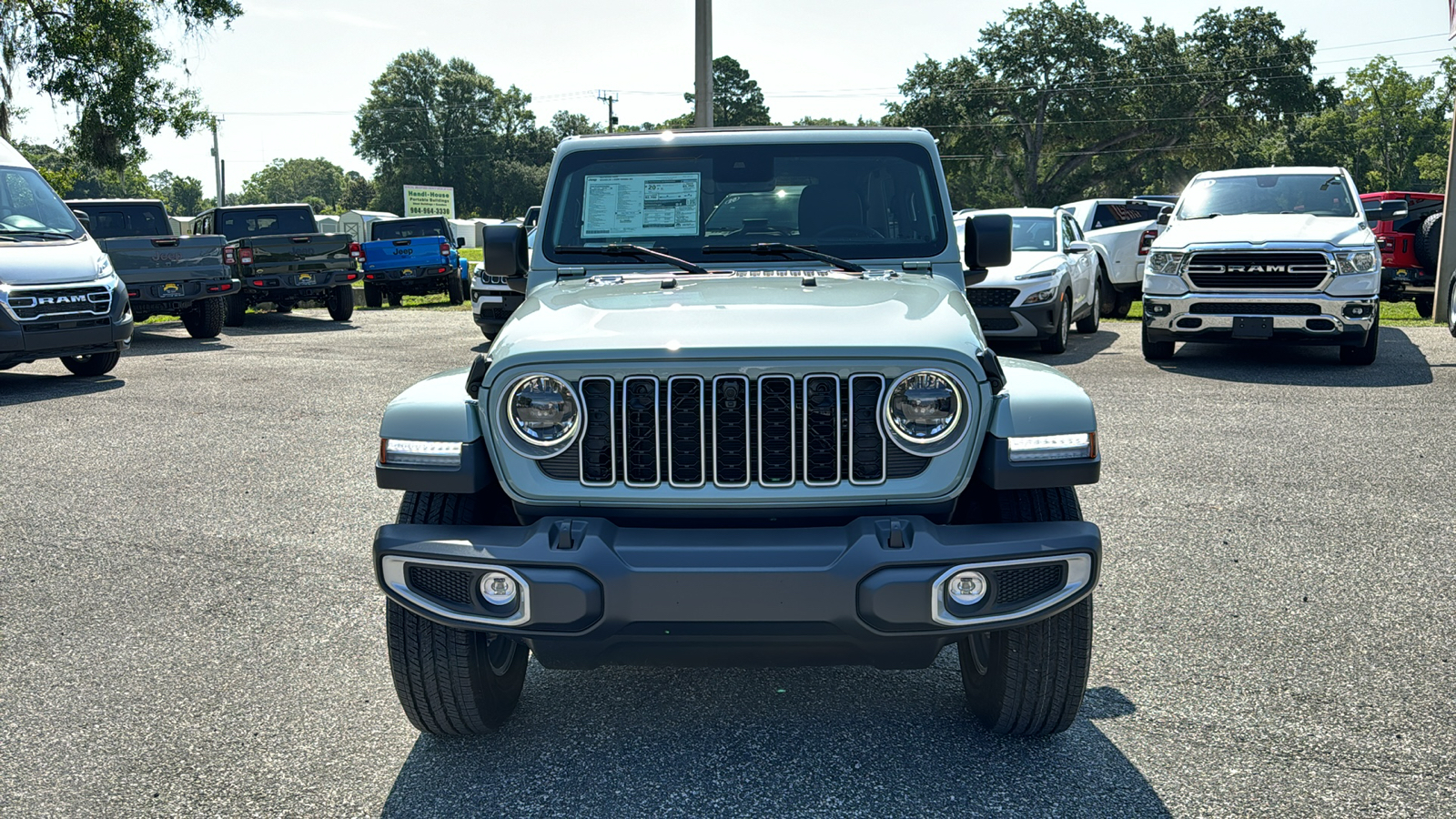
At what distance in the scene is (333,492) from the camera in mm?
7023

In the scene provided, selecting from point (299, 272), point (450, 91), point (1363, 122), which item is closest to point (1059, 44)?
point (1363, 122)

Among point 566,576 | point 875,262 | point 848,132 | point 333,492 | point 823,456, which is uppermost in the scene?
point 848,132

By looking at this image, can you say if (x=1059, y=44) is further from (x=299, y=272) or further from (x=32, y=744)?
(x=32, y=744)

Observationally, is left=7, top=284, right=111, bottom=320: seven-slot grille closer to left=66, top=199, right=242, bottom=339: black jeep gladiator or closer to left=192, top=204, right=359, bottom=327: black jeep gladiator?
left=66, top=199, right=242, bottom=339: black jeep gladiator

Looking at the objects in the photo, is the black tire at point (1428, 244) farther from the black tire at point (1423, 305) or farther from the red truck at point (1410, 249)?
the black tire at point (1423, 305)

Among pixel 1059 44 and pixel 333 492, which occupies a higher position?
pixel 1059 44

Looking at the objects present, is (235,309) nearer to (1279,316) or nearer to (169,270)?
(169,270)

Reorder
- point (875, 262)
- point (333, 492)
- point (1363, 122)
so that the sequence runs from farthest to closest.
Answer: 1. point (1363, 122)
2. point (333, 492)
3. point (875, 262)

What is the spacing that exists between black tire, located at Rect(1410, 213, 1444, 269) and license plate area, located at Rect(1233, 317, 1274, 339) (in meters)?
7.55

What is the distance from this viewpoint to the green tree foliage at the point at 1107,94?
198 feet

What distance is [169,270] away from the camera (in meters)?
16.5

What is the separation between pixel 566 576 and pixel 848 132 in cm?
241

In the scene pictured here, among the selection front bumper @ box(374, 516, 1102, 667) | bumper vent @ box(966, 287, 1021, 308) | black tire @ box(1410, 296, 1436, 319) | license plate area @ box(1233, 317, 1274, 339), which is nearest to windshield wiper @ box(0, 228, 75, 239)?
bumper vent @ box(966, 287, 1021, 308)

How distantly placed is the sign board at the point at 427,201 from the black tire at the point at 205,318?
110 feet
